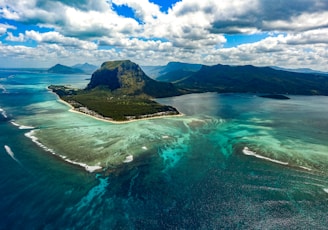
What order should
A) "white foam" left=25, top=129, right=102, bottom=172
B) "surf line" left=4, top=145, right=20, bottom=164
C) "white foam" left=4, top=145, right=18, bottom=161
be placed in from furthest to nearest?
"white foam" left=4, top=145, right=18, bottom=161, "surf line" left=4, top=145, right=20, bottom=164, "white foam" left=25, top=129, right=102, bottom=172

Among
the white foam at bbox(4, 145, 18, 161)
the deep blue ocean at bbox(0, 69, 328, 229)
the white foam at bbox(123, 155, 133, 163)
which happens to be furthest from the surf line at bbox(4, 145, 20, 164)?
the white foam at bbox(123, 155, 133, 163)

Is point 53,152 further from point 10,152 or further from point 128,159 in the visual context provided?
point 128,159

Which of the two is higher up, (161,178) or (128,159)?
(128,159)

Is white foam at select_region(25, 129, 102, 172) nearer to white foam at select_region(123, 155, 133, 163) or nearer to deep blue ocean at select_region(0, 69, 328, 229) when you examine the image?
deep blue ocean at select_region(0, 69, 328, 229)

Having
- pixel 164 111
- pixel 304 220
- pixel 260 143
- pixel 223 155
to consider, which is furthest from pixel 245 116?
pixel 304 220

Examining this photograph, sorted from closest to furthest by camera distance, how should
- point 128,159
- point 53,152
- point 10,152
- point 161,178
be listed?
point 161,178 → point 128,159 → point 10,152 → point 53,152

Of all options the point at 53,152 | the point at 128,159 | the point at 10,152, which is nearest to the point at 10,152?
the point at 10,152

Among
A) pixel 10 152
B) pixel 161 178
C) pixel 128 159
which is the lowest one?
pixel 161 178

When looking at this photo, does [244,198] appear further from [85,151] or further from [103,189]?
[85,151]

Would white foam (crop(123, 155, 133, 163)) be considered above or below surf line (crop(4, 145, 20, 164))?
below
